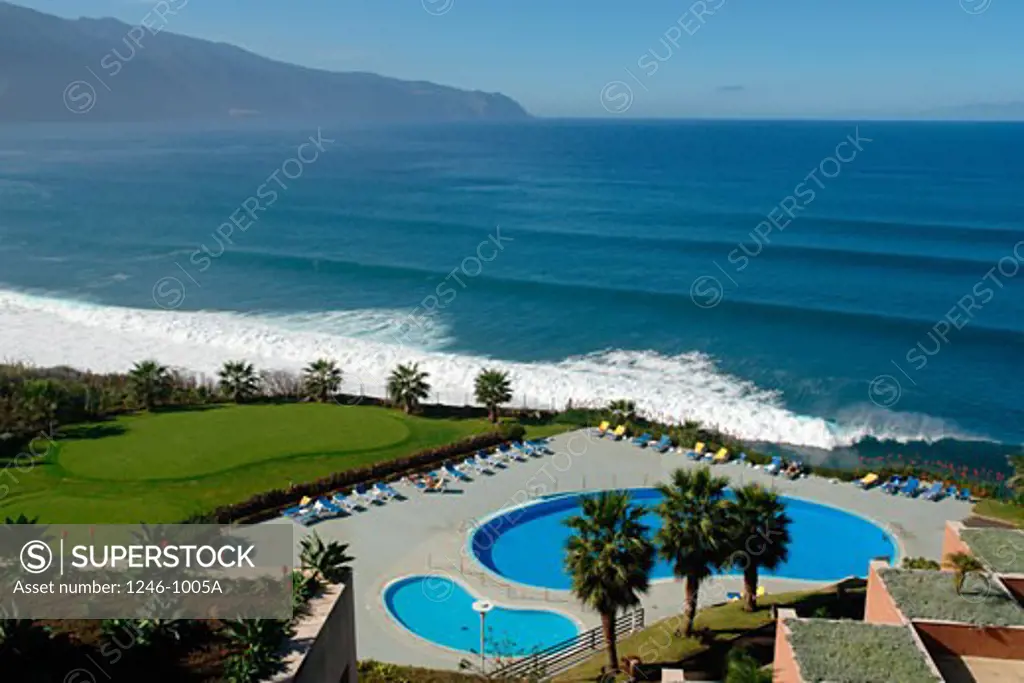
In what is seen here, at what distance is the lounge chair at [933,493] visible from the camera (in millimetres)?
27016

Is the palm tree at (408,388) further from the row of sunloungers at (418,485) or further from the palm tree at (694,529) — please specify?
the palm tree at (694,529)

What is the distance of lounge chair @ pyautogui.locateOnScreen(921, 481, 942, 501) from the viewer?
88.6ft

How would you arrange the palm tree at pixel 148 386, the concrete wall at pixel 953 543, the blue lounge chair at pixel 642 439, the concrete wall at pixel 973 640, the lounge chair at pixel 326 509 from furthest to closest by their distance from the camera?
the palm tree at pixel 148 386, the blue lounge chair at pixel 642 439, the lounge chair at pixel 326 509, the concrete wall at pixel 953 543, the concrete wall at pixel 973 640

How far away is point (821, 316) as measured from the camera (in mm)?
50969

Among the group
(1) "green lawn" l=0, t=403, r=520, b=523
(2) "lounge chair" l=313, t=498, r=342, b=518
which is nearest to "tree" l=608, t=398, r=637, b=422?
(1) "green lawn" l=0, t=403, r=520, b=523

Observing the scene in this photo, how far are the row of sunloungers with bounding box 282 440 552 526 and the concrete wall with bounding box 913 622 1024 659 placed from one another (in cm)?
1568

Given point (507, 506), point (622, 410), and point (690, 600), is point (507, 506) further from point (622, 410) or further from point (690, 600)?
point (690, 600)

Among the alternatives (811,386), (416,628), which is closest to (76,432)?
Result: (416,628)

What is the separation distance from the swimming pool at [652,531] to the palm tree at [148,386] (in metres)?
15.4

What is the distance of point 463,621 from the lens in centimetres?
2064

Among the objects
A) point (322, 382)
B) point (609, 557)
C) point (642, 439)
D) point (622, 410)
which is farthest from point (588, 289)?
point (609, 557)

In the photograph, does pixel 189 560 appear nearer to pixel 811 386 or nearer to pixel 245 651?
pixel 245 651

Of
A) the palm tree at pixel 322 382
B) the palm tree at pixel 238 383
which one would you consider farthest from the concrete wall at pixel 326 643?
the palm tree at pixel 238 383

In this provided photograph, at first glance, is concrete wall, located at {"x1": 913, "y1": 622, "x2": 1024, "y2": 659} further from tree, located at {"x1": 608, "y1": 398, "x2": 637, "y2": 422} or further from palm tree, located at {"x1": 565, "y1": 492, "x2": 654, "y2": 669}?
tree, located at {"x1": 608, "y1": 398, "x2": 637, "y2": 422}
